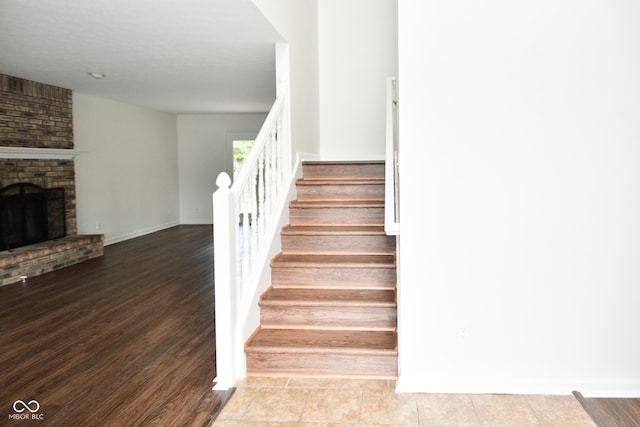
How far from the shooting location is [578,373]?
9.17ft

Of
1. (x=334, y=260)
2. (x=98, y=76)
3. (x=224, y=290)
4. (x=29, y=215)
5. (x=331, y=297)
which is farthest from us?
(x=29, y=215)

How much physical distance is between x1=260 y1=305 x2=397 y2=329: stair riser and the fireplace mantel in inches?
163

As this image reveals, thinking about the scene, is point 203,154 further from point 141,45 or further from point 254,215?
point 254,215

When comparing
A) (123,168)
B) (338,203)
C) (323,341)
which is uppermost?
(123,168)

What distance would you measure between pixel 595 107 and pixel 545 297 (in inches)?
40.4

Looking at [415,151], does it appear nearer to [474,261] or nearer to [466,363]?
[474,261]

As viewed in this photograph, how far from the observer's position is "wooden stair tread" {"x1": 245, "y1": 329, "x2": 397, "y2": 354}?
3064 millimetres

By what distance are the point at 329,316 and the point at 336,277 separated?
36cm

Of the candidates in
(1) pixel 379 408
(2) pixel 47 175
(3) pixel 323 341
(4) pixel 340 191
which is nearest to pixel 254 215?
(3) pixel 323 341

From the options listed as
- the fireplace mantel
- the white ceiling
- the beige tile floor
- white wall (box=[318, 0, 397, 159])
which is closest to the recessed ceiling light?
the white ceiling

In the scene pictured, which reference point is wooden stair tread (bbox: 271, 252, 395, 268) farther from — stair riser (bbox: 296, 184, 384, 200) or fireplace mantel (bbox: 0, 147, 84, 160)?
fireplace mantel (bbox: 0, 147, 84, 160)

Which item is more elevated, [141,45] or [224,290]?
[141,45]

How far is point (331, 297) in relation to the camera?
11.4 feet

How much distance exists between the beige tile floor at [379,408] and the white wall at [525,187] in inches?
5.2
